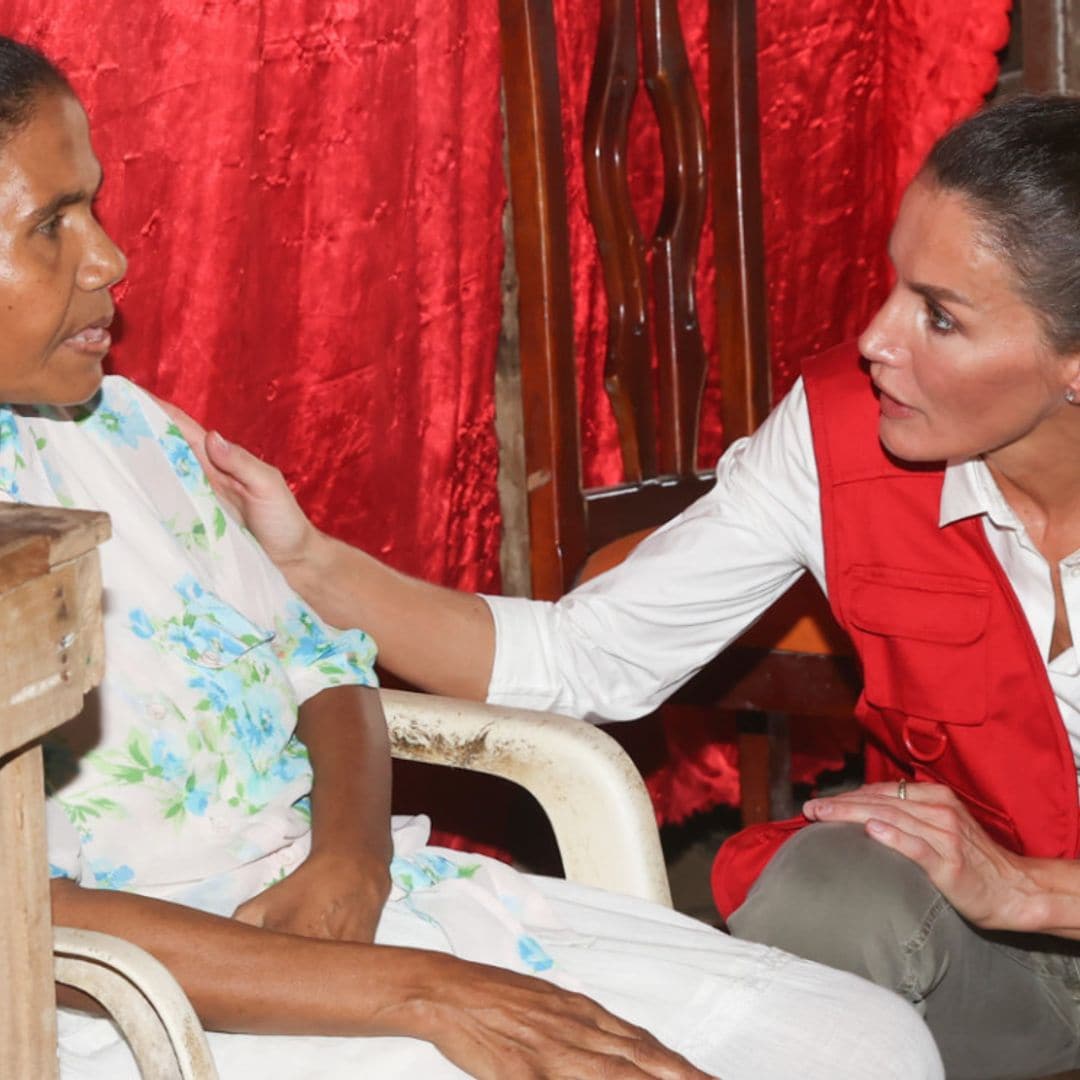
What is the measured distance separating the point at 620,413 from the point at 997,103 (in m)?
1.07

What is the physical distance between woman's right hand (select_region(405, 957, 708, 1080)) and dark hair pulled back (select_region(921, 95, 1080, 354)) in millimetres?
803

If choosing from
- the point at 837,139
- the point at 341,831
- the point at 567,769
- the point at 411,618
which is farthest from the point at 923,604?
the point at 837,139

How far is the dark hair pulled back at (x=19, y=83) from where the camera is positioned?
132 centimetres

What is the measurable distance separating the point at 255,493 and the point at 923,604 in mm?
716

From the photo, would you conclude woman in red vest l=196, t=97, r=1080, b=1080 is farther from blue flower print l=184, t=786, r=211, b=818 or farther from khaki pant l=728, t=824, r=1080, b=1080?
blue flower print l=184, t=786, r=211, b=818

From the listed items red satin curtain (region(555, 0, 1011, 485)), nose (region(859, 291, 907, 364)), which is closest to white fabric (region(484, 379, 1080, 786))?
nose (region(859, 291, 907, 364))

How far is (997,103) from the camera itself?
168cm

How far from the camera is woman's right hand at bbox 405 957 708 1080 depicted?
1266mm

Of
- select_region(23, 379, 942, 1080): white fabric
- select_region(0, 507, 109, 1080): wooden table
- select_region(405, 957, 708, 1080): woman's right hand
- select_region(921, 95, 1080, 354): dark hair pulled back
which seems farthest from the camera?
select_region(921, 95, 1080, 354): dark hair pulled back

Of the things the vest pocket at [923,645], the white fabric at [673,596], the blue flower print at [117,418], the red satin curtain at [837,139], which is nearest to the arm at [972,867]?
the vest pocket at [923,645]

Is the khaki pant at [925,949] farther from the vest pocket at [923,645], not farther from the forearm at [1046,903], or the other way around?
the vest pocket at [923,645]

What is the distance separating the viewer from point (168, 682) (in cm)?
146

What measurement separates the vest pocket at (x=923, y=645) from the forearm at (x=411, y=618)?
0.42 metres

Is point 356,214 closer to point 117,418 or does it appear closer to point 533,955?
point 117,418
